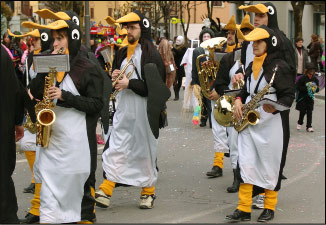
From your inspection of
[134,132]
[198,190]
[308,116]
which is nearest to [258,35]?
[134,132]

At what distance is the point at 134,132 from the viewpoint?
26.9ft

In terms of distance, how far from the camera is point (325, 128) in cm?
1587

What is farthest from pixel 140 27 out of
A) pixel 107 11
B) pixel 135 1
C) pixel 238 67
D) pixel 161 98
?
pixel 107 11

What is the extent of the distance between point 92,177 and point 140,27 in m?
1.88

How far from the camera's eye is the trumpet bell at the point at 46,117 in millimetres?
6242

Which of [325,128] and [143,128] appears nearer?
[143,128]

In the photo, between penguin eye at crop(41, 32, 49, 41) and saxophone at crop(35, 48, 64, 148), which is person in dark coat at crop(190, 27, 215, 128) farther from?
saxophone at crop(35, 48, 64, 148)

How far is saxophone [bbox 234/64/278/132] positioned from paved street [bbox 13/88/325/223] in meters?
0.97

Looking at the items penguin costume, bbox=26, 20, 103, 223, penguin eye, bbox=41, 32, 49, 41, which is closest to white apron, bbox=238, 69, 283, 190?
penguin costume, bbox=26, 20, 103, 223

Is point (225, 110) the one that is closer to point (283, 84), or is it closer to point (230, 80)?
point (283, 84)

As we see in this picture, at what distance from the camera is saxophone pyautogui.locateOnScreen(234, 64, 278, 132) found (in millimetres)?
7402

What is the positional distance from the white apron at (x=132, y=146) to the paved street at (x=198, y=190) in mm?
348

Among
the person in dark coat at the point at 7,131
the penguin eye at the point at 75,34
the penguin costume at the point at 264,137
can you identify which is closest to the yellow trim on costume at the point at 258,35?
the penguin costume at the point at 264,137

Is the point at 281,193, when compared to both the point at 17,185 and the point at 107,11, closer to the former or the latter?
the point at 17,185
